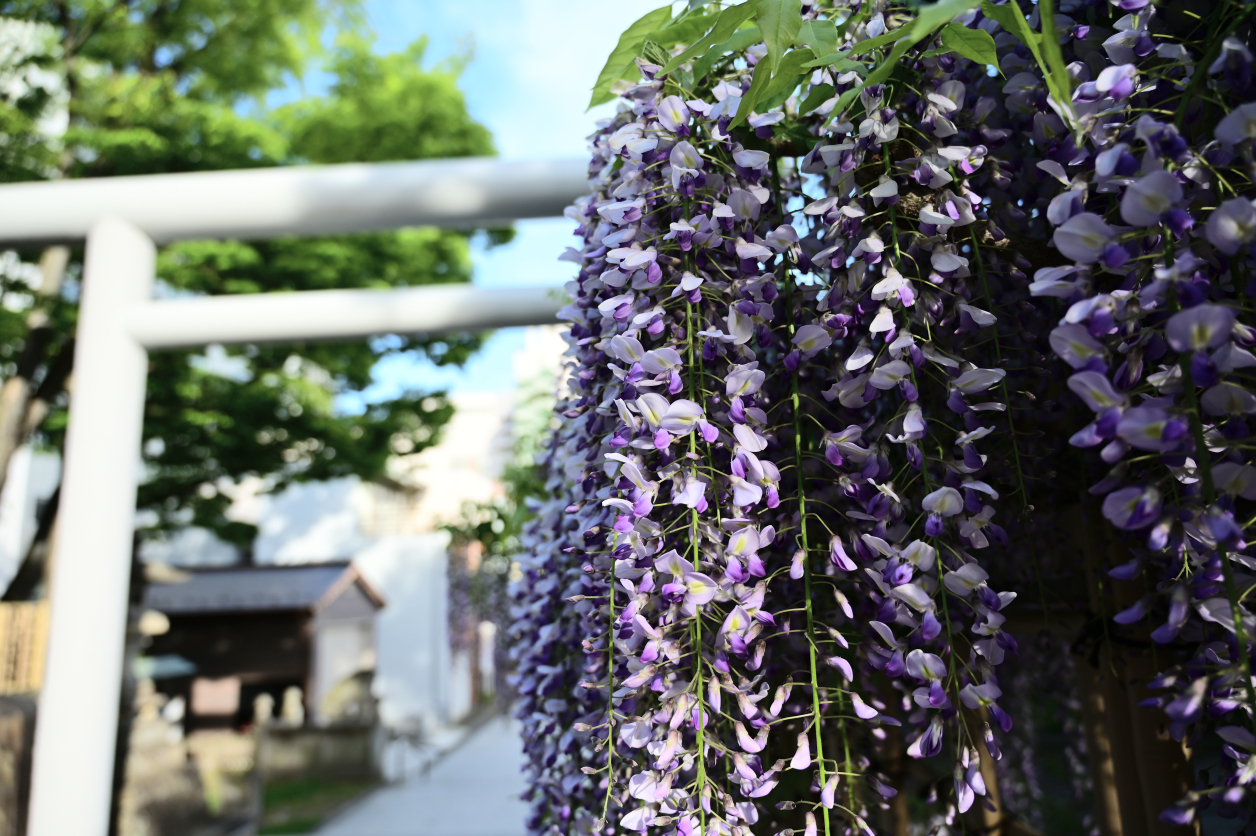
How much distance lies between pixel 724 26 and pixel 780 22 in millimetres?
64

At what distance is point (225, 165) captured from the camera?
19.7 feet

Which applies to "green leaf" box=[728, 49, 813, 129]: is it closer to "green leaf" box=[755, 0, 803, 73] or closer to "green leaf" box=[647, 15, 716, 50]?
"green leaf" box=[755, 0, 803, 73]

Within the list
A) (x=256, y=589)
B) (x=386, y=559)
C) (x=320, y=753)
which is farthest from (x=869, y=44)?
(x=386, y=559)

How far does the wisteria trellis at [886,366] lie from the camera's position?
54 centimetres

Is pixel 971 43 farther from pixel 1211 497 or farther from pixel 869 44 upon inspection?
pixel 1211 497

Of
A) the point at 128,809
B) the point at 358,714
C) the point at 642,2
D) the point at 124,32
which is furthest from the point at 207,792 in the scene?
the point at 642,2

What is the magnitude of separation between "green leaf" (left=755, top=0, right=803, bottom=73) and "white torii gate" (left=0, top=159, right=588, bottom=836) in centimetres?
110

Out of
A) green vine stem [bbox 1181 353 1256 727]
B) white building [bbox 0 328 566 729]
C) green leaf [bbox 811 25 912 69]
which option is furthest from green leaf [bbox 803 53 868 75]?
white building [bbox 0 328 566 729]

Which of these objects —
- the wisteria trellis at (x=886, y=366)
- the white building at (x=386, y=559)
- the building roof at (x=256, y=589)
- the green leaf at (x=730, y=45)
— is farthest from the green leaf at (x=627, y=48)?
the white building at (x=386, y=559)

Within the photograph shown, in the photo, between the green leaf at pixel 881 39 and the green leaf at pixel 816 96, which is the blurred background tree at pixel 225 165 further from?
the green leaf at pixel 881 39

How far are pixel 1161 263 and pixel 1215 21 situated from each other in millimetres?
201

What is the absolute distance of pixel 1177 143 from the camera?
1.73ft

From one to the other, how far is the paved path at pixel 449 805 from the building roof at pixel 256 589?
311 centimetres

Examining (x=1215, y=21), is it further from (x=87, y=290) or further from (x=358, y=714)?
(x=358, y=714)
